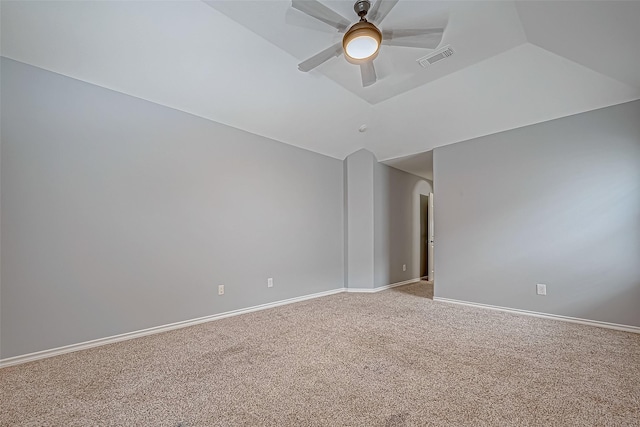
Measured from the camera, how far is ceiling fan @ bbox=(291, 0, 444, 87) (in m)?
1.98

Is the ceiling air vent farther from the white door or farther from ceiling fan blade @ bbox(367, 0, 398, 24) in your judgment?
the white door

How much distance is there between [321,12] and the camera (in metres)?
2.02

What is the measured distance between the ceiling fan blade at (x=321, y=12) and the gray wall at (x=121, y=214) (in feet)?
6.30

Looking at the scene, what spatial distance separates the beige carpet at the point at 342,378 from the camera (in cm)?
156

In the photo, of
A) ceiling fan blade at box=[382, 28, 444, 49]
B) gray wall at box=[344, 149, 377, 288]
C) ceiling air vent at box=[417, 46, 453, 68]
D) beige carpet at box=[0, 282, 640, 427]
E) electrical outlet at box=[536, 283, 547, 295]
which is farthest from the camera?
gray wall at box=[344, 149, 377, 288]

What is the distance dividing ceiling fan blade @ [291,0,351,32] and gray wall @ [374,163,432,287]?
10.3ft

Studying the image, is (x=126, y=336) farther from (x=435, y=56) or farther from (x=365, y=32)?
(x=435, y=56)

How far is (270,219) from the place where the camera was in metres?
4.01

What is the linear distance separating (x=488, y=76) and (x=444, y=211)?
1.88 m

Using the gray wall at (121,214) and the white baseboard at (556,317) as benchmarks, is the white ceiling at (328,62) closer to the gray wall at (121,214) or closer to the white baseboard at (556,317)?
the gray wall at (121,214)

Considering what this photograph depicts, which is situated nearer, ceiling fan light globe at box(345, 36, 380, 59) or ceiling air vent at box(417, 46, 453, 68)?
ceiling fan light globe at box(345, 36, 380, 59)

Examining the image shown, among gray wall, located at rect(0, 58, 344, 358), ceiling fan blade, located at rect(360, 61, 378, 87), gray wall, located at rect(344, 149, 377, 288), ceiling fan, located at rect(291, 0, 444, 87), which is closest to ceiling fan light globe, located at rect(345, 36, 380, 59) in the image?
ceiling fan, located at rect(291, 0, 444, 87)

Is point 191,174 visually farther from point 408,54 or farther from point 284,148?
point 408,54

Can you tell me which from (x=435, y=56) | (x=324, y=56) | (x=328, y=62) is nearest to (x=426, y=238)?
(x=435, y=56)
